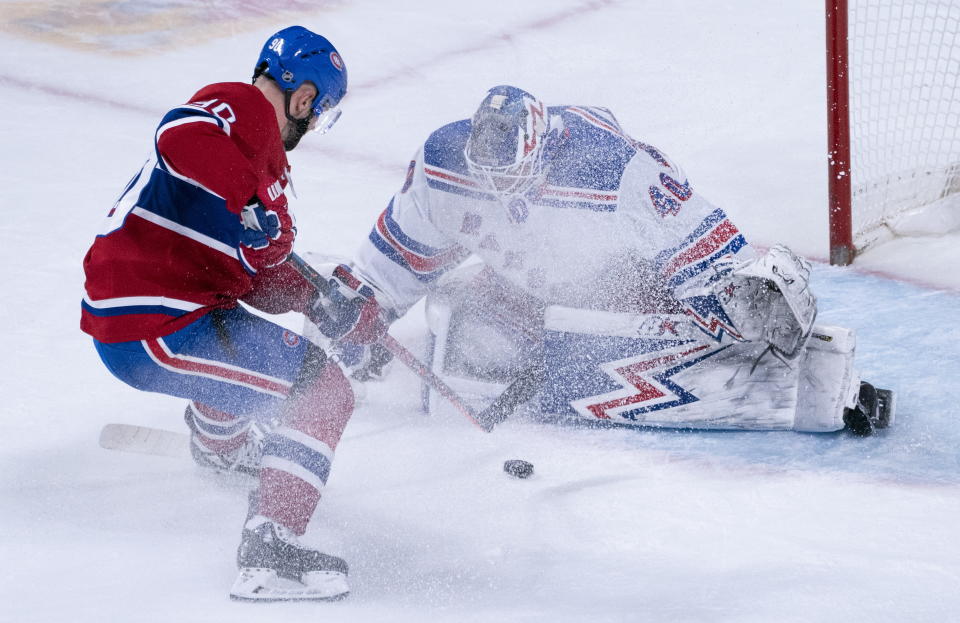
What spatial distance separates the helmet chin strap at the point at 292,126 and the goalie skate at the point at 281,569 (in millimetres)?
755

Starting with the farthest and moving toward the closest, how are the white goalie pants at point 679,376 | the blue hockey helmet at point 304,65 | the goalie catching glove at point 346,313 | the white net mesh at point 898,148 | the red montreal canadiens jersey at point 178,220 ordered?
the white net mesh at point 898,148, the white goalie pants at point 679,376, the goalie catching glove at point 346,313, the blue hockey helmet at point 304,65, the red montreal canadiens jersey at point 178,220

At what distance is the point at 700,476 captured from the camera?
2.33 m

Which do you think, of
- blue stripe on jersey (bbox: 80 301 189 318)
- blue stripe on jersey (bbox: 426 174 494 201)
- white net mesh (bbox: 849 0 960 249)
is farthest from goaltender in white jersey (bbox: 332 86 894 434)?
white net mesh (bbox: 849 0 960 249)

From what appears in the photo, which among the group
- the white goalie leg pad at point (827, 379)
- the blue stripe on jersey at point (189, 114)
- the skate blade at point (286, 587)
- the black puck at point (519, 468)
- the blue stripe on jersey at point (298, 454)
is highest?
the blue stripe on jersey at point (189, 114)

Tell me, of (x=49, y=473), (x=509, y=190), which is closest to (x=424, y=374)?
(x=509, y=190)

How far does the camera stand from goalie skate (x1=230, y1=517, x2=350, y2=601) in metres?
1.85

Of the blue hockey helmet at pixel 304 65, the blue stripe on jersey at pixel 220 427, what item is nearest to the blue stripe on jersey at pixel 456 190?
the blue hockey helmet at pixel 304 65

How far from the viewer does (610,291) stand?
8.64ft

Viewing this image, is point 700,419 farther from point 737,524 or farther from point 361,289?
point 361,289

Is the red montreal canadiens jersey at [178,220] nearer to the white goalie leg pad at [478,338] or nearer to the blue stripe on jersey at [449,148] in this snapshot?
the blue stripe on jersey at [449,148]

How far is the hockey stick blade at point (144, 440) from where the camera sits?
237 cm

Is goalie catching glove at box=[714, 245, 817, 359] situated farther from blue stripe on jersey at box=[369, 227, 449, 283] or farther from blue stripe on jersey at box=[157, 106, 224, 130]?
blue stripe on jersey at box=[157, 106, 224, 130]

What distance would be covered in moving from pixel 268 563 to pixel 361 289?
64 cm

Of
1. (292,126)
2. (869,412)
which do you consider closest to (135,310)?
(292,126)
